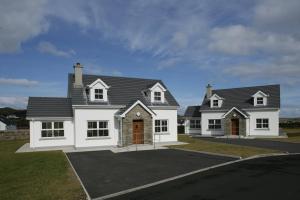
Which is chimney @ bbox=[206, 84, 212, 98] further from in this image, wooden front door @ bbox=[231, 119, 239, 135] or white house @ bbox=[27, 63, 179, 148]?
white house @ bbox=[27, 63, 179, 148]

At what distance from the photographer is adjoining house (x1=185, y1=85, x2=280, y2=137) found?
37031 mm

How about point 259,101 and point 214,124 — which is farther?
point 214,124

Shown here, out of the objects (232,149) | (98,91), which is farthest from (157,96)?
(232,149)

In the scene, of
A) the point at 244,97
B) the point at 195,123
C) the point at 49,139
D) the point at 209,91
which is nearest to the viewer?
the point at 49,139

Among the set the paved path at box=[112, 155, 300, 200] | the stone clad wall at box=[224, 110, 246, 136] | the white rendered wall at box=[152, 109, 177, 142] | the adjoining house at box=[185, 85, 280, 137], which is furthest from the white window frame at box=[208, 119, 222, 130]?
the paved path at box=[112, 155, 300, 200]

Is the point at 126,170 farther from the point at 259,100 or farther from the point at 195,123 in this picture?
the point at 195,123

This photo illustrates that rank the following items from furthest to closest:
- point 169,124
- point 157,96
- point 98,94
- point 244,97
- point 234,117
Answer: point 244,97
point 234,117
point 157,96
point 169,124
point 98,94

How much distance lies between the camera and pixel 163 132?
94.8ft

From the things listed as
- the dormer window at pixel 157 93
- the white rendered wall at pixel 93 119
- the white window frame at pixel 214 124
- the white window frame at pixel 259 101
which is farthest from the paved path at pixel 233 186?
the white window frame at pixel 214 124

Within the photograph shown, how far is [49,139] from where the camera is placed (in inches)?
984

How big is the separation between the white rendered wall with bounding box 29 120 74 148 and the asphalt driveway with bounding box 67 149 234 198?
25.6 feet

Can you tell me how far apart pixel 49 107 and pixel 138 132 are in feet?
28.0

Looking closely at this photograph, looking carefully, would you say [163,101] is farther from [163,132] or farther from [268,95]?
[268,95]

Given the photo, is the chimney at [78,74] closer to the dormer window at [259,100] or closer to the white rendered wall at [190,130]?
the white rendered wall at [190,130]
